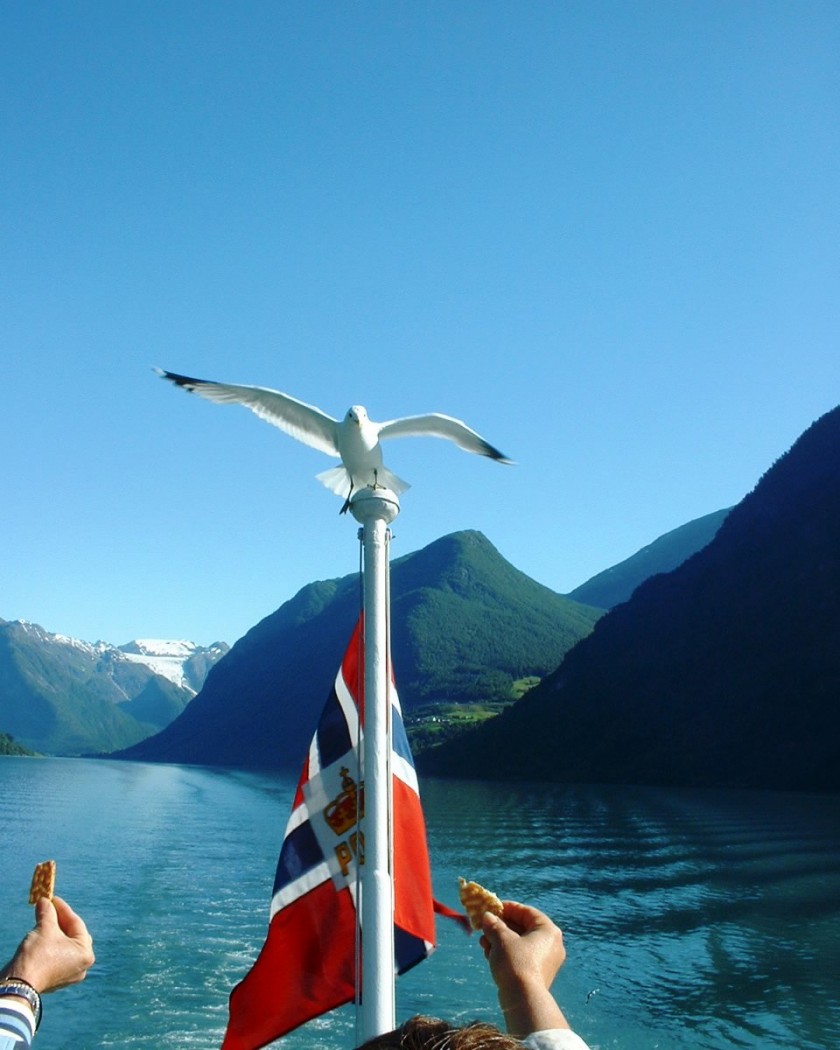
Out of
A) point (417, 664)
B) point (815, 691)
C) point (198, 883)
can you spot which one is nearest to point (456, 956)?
point (198, 883)

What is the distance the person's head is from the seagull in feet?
10.3

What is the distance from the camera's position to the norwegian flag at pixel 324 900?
486 centimetres

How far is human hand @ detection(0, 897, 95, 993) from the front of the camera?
1.84 m

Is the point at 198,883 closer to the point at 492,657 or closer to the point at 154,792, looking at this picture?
the point at 154,792

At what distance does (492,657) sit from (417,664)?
15.2m

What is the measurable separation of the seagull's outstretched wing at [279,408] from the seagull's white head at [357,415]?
34 centimetres

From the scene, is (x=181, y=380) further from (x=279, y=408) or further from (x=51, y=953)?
(x=51, y=953)

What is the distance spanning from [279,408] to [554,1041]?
3.93 m

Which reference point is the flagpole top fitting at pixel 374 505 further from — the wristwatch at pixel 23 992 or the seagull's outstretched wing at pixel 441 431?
the wristwatch at pixel 23 992

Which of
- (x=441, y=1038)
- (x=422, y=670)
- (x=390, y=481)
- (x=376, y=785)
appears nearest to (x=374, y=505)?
(x=390, y=481)

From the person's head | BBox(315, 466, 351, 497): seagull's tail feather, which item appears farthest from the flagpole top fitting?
the person's head

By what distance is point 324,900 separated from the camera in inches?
194

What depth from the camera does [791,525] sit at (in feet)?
308

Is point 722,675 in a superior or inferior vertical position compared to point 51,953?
superior
